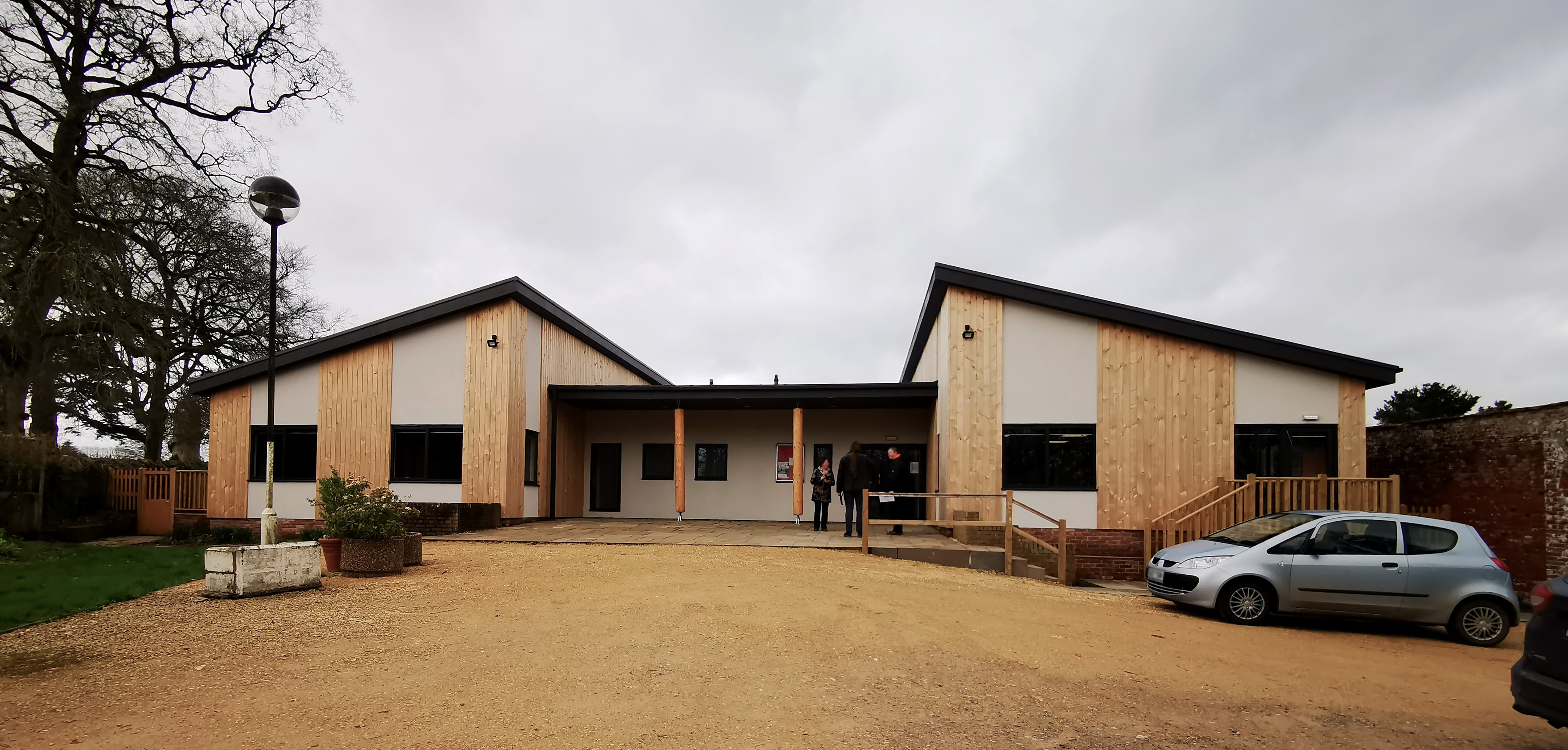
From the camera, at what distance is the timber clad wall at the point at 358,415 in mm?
16531

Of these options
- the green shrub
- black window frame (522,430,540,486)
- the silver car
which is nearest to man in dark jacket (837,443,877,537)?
the silver car

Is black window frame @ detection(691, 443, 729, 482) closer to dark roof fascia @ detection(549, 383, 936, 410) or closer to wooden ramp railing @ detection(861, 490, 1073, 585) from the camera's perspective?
dark roof fascia @ detection(549, 383, 936, 410)

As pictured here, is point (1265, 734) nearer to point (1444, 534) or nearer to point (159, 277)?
point (1444, 534)

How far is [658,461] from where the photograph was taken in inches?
790

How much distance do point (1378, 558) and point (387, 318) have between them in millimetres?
17037

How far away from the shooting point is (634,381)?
25.1 metres

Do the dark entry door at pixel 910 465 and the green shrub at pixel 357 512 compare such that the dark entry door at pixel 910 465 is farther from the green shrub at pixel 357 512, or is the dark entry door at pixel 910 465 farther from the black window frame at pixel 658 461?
the green shrub at pixel 357 512

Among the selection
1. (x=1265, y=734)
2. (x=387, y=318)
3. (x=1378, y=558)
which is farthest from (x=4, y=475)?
(x=1378, y=558)

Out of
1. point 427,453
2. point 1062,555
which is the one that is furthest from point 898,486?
point 427,453

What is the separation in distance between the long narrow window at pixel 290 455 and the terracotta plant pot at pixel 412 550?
326 inches

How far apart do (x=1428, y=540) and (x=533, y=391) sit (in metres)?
15.2

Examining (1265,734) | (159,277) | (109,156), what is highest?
(109,156)

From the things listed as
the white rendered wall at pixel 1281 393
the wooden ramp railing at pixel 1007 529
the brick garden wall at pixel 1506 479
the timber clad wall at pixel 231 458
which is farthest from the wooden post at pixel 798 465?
the timber clad wall at pixel 231 458

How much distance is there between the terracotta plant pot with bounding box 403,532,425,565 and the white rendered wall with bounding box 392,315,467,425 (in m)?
6.51
